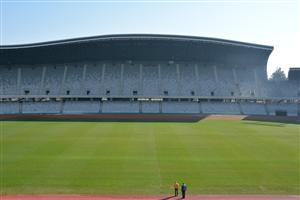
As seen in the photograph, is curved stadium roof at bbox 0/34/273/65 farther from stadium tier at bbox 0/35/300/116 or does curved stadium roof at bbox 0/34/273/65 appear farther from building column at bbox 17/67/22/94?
building column at bbox 17/67/22/94

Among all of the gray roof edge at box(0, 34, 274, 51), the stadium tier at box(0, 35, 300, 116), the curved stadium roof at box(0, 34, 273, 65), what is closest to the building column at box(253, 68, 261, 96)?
the stadium tier at box(0, 35, 300, 116)

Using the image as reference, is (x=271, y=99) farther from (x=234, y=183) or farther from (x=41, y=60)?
(x=41, y=60)

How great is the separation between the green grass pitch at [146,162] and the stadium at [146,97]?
0.89 feet

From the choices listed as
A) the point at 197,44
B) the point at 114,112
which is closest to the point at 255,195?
the point at 114,112

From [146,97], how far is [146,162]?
106ft

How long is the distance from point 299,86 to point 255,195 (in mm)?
51731

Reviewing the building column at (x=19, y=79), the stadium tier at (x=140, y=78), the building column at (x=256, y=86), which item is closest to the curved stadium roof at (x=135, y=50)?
the stadium tier at (x=140, y=78)

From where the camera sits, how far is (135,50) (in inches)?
2173

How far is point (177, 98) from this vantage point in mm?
53156

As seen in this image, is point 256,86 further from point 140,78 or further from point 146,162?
point 146,162

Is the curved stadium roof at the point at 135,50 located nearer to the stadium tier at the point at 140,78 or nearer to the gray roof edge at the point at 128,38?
the gray roof edge at the point at 128,38

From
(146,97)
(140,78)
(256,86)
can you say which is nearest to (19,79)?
(140,78)

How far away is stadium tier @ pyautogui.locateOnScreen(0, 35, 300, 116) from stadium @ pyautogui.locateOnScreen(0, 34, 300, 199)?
20 centimetres

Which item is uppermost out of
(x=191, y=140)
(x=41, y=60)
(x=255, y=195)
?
(x=41, y=60)
